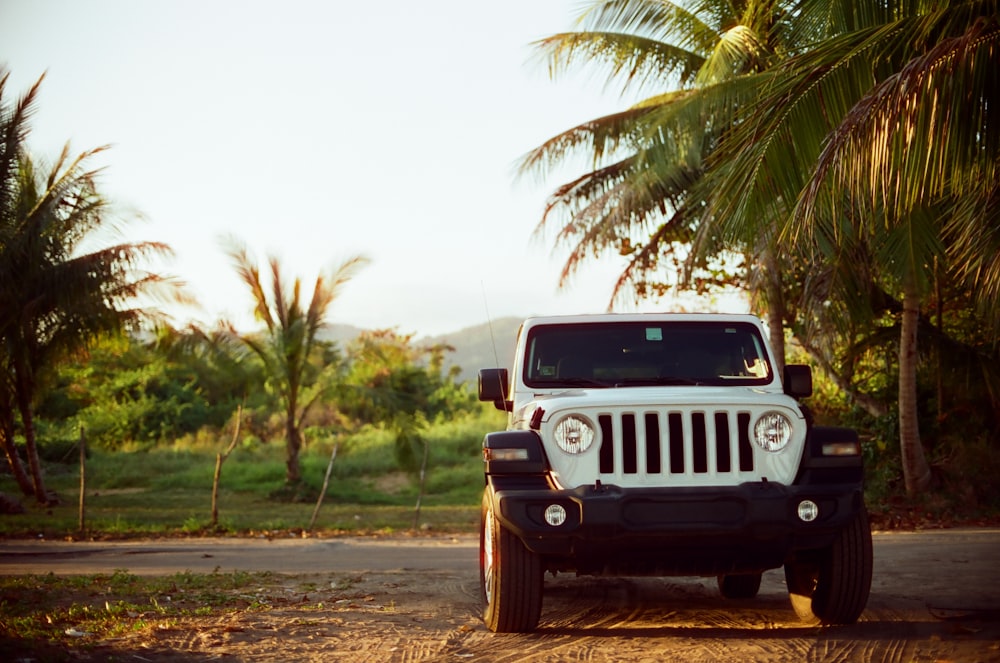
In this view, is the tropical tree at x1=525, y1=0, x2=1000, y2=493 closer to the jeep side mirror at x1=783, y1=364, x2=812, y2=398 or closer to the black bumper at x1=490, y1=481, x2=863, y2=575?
the jeep side mirror at x1=783, y1=364, x2=812, y2=398

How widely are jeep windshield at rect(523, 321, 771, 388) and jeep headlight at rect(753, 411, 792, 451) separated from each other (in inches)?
38.0

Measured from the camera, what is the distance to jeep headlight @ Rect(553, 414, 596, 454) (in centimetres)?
600

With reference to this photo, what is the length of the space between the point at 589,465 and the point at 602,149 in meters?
13.5

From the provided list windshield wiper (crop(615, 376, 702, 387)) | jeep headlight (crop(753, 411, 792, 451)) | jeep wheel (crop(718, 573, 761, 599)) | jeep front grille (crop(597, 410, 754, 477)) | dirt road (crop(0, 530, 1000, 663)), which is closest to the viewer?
dirt road (crop(0, 530, 1000, 663))

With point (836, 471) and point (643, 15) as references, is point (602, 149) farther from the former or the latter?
point (836, 471)

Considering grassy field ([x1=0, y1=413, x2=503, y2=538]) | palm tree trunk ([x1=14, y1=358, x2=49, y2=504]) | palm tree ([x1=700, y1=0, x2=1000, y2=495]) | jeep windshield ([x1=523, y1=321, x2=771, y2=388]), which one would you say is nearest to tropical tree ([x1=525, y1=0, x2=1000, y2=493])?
palm tree ([x1=700, y1=0, x2=1000, y2=495])

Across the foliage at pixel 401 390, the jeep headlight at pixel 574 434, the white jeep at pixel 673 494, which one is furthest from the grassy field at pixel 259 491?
the jeep headlight at pixel 574 434

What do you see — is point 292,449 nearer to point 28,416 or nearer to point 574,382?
point 28,416

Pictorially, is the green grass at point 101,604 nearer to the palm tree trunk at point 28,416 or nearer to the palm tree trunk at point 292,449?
the palm tree trunk at point 28,416

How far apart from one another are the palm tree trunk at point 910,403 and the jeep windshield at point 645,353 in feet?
28.6

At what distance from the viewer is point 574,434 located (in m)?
6.03

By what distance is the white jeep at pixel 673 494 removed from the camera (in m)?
5.79

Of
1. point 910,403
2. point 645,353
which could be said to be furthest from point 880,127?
point 910,403

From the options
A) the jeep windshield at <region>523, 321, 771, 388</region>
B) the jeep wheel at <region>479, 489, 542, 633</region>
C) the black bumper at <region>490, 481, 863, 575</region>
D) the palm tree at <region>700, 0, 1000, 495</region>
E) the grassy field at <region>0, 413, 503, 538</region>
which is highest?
the palm tree at <region>700, 0, 1000, 495</region>
